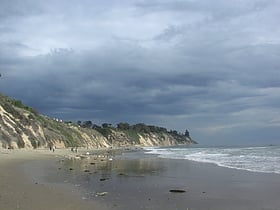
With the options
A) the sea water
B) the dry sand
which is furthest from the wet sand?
the sea water

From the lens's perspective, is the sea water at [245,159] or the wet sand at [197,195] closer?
the wet sand at [197,195]

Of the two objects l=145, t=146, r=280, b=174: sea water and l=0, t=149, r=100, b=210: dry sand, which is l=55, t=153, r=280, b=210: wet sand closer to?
l=0, t=149, r=100, b=210: dry sand

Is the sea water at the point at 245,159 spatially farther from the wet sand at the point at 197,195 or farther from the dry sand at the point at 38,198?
the dry sand at the point at 38,198

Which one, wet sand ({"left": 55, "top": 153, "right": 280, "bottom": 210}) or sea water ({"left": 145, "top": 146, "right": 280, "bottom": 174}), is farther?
sea water ({"left": 145, "top": 146, "right": 280, "bottom": 174})

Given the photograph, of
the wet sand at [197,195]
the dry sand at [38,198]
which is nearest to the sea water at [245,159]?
the wet sand at [197,195]

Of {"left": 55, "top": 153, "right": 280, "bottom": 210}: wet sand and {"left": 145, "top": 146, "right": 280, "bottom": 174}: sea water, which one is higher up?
{"left": 145, "top": 146, "right": 280, "bottom": 174}: sea water

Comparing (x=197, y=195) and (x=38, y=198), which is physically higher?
(x=38, y=198)

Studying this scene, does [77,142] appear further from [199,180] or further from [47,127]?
[199,180]

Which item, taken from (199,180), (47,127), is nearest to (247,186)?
(199,180)

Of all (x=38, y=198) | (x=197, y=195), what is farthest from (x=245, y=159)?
(x=38, y=198)

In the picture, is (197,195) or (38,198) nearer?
(38,198)

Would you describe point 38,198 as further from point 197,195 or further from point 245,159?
point 245,159

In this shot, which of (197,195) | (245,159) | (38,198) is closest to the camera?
(38,198)

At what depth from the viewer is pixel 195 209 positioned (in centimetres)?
1267
